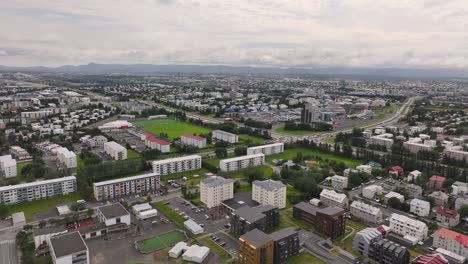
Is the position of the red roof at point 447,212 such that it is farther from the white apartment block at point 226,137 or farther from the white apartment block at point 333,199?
the white apartment block at point 226,137

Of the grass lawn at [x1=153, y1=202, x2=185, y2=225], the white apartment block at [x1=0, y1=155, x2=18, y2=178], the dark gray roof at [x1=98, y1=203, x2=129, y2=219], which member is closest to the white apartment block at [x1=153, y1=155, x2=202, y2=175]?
the grass lawn at [x1=153, y1=202, x2=185, y2=225]

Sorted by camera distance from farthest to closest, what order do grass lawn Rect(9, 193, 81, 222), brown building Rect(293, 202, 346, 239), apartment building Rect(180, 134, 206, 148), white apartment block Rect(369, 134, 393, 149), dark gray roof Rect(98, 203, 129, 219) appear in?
white apartment block Rect(369, 134, 393, 149), apartment building Rect(180, 134, 206, 148), grass lawn Rect(9, 193, 81, 222), dark gray roof Rect(98, 203, 129, 219), brown building Rect(293, 202, 346, 239)

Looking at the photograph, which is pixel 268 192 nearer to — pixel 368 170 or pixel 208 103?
pixel 368 170

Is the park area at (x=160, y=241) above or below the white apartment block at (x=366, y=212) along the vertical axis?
below

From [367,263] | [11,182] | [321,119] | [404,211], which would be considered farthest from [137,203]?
[321,119]

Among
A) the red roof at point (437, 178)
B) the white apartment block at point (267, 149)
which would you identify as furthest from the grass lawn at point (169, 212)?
the red roof at point (437, 178)

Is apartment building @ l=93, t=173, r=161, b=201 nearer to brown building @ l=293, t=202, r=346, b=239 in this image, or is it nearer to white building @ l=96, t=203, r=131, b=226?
white building @ l=96, t=203, r=131, b=226

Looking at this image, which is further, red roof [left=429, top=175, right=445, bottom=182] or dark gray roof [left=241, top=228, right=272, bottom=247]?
red roof [left=429, top=175, right=445, bottom=182]
